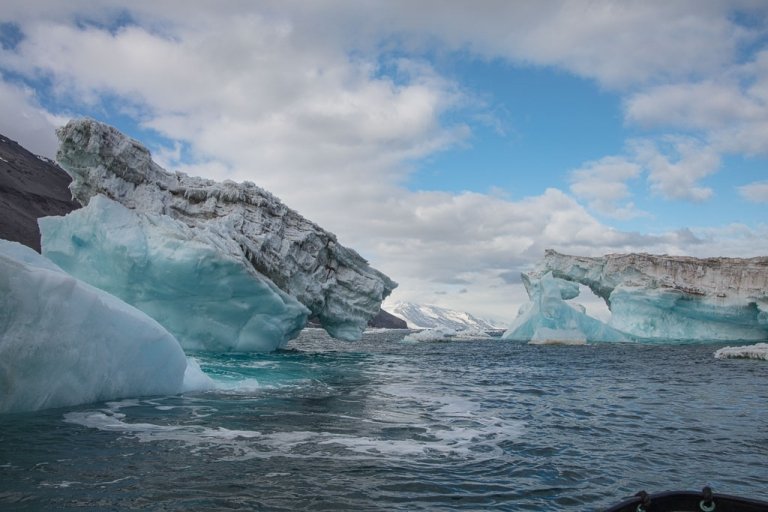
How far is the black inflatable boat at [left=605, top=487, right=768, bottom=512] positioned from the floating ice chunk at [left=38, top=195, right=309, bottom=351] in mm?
19925

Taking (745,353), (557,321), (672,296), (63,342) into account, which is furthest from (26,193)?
(745,353)

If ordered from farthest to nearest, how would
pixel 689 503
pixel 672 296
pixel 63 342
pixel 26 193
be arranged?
pixel 26 193
pixel 672 296
pixel 63 342
pixel 689 503

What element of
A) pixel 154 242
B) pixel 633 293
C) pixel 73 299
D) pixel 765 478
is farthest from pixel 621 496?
pixel 633 293

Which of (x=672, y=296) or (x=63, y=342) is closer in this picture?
(x=63, y=342)

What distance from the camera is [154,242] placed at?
2194 centimetres

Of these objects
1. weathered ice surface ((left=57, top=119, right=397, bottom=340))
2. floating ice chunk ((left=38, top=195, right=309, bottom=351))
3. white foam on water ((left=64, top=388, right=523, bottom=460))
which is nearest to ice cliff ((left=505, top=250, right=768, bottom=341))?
weathered ice surface ((left=57, top=119, right=397, bottom=340))

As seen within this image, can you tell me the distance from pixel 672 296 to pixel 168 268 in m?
42.0

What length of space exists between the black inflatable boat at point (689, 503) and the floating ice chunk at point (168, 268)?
19925mm

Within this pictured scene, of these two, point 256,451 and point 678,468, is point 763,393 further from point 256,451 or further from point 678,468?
point 256,451

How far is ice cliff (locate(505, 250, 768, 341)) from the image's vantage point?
45.1 metres

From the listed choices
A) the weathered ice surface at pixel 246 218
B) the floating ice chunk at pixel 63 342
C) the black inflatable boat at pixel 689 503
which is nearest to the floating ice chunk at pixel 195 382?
the floating ice chunk at pixel 63 342

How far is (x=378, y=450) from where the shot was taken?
26.2 feet

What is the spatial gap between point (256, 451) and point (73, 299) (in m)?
4.70

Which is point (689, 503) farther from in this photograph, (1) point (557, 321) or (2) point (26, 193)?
(2) point (26, 193)
